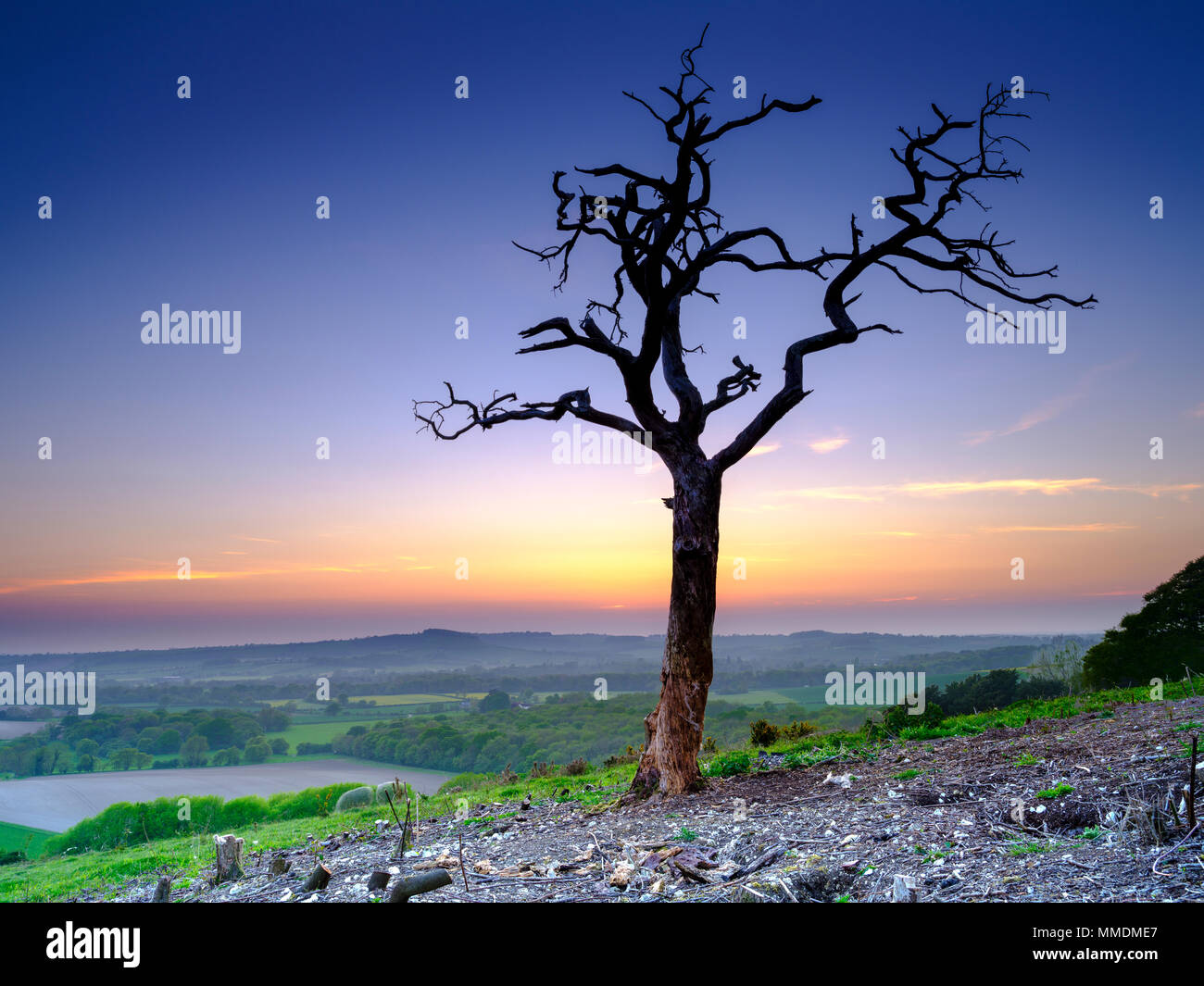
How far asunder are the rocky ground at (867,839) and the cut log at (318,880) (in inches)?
4.6

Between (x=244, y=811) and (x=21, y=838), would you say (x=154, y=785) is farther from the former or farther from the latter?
(x=244, y=811)

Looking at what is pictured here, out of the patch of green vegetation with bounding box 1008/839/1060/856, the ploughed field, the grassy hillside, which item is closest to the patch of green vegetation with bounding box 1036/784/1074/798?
the patch of green vegetation with bounding box 1008/839/1060/856

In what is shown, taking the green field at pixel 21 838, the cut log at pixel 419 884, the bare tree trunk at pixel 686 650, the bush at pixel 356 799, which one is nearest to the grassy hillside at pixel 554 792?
the bare tree trunk at pixel 686 650

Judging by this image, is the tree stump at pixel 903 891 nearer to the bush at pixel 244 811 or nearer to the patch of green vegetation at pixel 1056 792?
the patch of green vegetation at pixel 1056 792

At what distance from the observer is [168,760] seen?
35250 millimetres

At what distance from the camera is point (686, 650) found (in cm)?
1108

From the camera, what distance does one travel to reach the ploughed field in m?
23.5

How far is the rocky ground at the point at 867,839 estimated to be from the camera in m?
5.77

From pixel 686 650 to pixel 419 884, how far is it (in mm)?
5437

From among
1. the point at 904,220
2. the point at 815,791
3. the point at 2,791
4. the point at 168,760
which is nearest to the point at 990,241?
the point at 904,220

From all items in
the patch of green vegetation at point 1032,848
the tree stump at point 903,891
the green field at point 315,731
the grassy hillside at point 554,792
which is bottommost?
the green field at point 315,731
